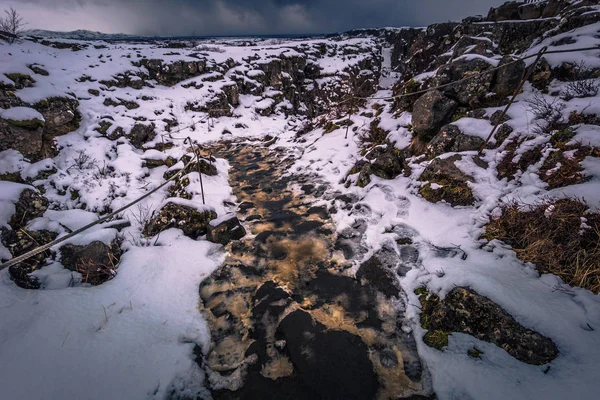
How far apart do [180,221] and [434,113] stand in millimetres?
7522

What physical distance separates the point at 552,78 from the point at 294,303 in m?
8.32

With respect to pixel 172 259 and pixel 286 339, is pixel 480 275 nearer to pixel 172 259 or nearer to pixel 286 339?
pixel 286 339

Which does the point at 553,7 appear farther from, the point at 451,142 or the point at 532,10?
the point at 451,142

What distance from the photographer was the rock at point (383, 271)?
4.05m

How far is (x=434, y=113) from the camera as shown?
6.78 meters

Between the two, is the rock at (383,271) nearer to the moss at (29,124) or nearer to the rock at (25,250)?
the rock at (25,250)

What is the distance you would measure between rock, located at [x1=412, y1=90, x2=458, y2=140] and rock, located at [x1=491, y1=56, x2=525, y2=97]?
105cm

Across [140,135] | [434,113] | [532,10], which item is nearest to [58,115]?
[140,135]

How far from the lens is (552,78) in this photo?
587cm

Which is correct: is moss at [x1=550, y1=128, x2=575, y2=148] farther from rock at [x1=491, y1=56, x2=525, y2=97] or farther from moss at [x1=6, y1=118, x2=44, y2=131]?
moss at [x1=6, y1=118, x2=44, y2=131]

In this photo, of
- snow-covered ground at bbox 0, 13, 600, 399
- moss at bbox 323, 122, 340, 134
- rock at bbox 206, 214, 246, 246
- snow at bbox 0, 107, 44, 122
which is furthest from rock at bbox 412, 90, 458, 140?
snow at bbox 0, 107, 44, 122

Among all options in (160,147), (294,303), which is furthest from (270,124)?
(294,303)

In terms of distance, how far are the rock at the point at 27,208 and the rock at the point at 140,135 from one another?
6.46 metres

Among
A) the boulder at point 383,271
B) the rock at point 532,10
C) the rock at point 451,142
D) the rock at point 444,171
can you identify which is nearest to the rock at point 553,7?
the rock at point 532,10
